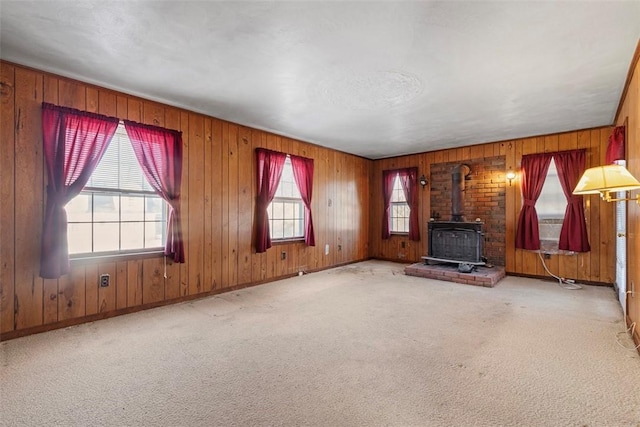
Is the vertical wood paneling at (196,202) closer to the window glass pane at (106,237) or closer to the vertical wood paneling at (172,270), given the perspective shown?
the vertical wood paneling at (172,270)

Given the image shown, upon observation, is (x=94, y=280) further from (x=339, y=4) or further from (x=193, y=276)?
(x=339, y=4)

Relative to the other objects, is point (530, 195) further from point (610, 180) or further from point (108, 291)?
point (108, 291)

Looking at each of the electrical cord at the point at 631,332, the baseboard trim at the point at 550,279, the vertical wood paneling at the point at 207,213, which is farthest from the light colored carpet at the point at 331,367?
the baseboard trim at the point at 550,279

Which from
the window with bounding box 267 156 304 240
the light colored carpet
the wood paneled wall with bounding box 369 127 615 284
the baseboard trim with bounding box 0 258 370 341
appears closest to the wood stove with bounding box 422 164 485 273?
the wood paneled wall with bounding box 369 127 615 284

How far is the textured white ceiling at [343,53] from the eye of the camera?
80.9 inches

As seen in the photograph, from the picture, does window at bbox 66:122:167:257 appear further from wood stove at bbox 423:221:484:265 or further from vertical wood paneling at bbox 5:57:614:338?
wood stove at bbox 423:221:484:265

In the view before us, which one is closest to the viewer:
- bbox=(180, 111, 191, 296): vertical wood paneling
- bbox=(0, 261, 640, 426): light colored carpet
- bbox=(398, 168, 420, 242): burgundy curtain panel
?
bbox=(0, 261, 640, 426): light colored carpet

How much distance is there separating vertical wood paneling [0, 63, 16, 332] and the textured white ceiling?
0.92 feet

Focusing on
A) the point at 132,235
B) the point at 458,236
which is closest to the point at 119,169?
the point at 132,235

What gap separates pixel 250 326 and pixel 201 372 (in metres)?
0.88

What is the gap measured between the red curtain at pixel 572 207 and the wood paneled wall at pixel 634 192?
1654mm

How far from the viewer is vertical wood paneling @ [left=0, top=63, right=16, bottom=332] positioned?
271 centimetres

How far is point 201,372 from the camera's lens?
85.8 inches

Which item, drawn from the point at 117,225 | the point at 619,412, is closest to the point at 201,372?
the point at 117,225
